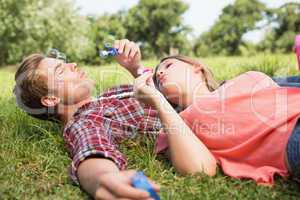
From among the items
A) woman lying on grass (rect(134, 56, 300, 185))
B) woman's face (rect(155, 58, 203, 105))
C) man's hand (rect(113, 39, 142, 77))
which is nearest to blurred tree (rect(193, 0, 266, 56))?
man's hand (rect(113, 39, 142, 77))

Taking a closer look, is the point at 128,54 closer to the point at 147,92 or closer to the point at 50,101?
the point at 50,101

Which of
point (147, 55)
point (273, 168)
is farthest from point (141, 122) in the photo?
point (147, 55)

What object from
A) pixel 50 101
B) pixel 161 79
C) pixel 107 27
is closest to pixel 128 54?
pixel 161 79

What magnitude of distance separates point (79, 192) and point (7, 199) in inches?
11.6

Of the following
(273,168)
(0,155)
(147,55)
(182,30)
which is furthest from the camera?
(182,30)

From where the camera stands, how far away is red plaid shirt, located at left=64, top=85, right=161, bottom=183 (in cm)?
191

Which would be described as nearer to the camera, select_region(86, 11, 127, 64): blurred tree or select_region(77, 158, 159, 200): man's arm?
select_region(77, 158, 159, 200): man's arm

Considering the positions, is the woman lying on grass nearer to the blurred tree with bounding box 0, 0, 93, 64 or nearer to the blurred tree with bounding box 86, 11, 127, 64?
the blurred tree with bounding box 0, 0, 93, 64

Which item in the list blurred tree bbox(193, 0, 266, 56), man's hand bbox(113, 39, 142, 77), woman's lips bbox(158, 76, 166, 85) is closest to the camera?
woman's lips bbox(158, 76, 166, 85)

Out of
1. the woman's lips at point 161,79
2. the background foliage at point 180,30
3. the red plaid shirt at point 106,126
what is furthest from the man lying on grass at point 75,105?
the background foliage at point 180,30

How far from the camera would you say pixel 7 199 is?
182 cm

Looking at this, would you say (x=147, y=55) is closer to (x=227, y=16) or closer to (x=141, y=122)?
(x=227, y=16)

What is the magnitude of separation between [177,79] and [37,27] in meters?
17.9

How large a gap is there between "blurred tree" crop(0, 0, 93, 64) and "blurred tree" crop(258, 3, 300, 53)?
49.5ft
